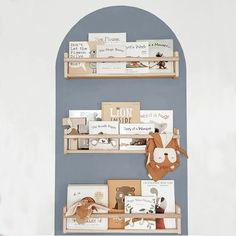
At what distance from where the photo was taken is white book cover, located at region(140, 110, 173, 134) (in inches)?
76.4

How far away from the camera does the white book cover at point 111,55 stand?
6.32 feet

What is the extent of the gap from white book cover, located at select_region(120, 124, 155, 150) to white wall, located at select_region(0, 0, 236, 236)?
0.21m

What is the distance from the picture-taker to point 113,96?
1.96 m

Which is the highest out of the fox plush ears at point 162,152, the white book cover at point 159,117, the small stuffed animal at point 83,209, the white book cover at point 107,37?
the white book cover at point 107,37

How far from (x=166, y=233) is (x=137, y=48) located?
0.90 metres

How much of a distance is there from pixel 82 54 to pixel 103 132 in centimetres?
39

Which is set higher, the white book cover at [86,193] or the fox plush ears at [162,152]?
the fox plush ears at [162,152]

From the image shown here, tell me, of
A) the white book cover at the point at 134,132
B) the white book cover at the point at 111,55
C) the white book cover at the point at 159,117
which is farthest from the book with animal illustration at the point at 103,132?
the white book cover at the point at 111,55

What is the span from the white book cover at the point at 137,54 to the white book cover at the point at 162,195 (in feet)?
1.77

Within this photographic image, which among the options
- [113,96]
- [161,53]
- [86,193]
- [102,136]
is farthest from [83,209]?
[161,53]
